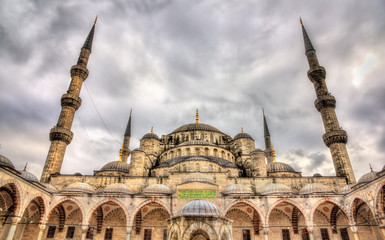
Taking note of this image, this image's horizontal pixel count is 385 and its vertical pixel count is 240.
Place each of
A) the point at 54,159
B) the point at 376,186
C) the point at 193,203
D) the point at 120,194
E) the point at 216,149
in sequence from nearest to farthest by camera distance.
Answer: the point at 193,203, the point at 376,186, the point at 120,194, the point at 54,159, the point at 216,149

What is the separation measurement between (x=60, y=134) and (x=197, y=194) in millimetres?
13114

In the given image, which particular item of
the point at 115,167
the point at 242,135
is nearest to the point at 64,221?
the point at 115,167

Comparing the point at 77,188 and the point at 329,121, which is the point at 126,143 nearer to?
the point at 77,188

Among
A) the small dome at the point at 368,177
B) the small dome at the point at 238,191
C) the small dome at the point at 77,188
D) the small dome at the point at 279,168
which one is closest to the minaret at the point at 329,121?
Result: the small dome at the point at 368,177

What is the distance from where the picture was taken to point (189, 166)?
19797 mm

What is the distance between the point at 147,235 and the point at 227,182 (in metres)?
6.78

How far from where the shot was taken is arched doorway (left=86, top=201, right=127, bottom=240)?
1591 centimetres

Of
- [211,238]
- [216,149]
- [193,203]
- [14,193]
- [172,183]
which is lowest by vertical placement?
[211,238]

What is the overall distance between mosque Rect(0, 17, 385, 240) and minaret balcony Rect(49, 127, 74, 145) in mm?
85

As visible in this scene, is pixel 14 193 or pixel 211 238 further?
pixel 14 193

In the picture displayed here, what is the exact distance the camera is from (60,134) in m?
20.4

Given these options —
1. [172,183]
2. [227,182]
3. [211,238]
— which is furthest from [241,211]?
[211,238]

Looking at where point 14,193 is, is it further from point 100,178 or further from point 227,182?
point 227,182

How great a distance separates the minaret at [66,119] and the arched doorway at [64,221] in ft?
12.5
